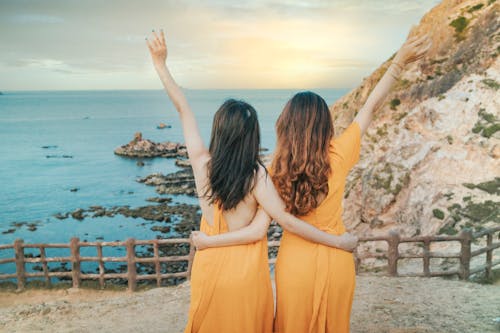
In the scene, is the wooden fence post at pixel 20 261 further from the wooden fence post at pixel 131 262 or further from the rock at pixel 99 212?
the rock at pixel 99 212

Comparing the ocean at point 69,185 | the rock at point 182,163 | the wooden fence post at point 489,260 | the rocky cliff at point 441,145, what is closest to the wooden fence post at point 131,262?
the ocean at point 69,185

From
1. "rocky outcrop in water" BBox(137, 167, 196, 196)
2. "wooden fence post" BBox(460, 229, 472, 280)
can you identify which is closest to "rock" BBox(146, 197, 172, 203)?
"rocky outcrop in water" BBox(137, 167, 196, 196)

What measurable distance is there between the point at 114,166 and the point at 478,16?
4137cm

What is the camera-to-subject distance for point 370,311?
23.5 feet

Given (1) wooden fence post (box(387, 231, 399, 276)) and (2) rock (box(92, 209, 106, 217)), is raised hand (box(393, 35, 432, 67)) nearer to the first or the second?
(1) wooden fence post (box(387, 231, 399, 276))

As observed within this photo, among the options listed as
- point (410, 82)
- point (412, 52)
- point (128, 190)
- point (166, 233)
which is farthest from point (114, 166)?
point (412, 52)

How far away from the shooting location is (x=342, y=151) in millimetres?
2977

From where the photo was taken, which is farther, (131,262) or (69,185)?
(69,185)

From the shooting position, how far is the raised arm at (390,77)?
10.5 ft

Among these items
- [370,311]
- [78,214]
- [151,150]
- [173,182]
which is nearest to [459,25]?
[370,311]

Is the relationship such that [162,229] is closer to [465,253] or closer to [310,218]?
[465,253]

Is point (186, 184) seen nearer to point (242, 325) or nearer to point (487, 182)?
point (487, 182)

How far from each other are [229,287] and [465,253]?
7.63 metres

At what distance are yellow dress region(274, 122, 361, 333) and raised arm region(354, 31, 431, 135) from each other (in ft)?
1.10
